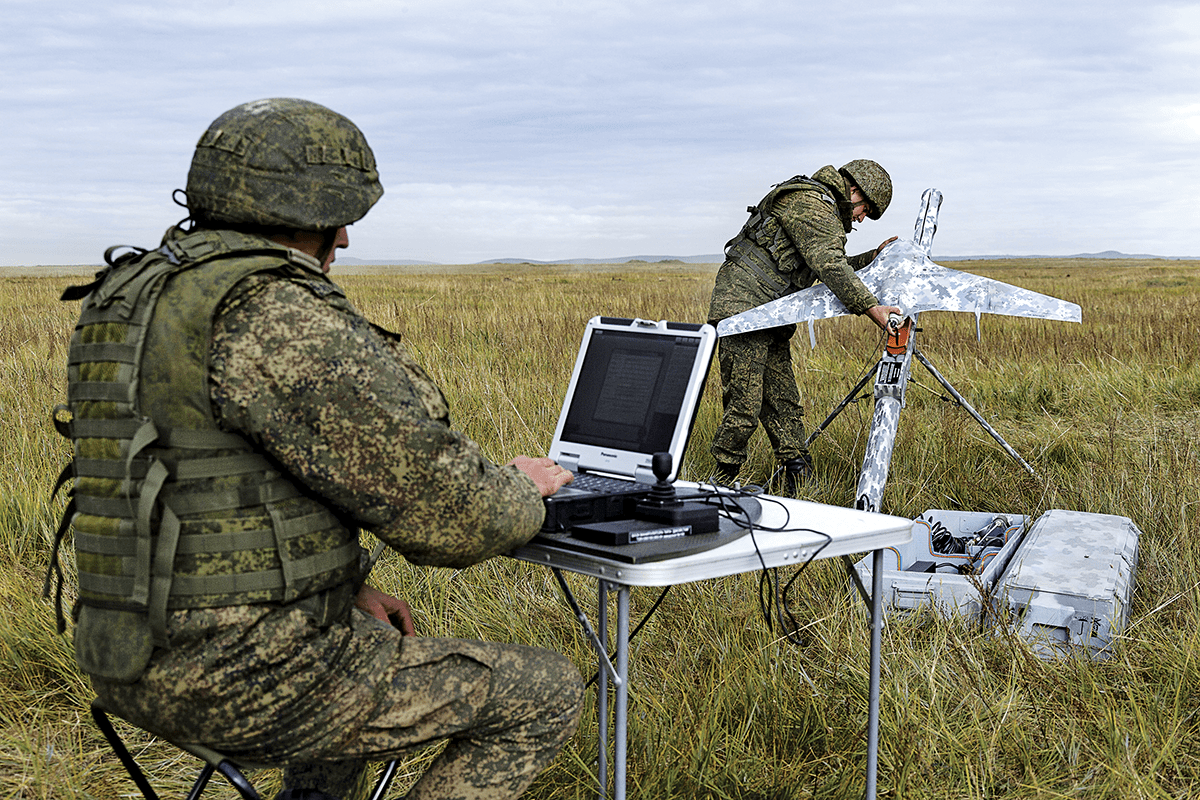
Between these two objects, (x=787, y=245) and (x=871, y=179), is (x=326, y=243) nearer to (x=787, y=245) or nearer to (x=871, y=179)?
(x=787, y=245)

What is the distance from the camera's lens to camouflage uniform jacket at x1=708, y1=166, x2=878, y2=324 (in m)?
6.54

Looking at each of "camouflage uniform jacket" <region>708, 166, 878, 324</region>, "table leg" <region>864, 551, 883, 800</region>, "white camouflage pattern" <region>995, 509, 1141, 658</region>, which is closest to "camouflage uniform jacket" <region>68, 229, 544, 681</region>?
"table leg" <region>864, 551, 883, 800</region>

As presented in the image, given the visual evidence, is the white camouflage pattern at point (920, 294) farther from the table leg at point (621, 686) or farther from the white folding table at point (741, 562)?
the table leg at point (621, 686)

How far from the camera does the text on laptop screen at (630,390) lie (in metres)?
2.69

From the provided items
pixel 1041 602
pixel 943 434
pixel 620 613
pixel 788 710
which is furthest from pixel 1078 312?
pixel 620 613

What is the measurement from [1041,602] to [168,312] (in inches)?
141

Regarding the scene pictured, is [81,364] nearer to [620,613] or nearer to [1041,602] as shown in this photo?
[620,613]

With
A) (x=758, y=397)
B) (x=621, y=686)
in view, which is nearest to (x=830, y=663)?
(x=621, y=686)

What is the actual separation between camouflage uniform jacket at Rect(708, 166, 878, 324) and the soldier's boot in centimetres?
113

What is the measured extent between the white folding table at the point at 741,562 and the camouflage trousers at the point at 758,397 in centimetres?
396

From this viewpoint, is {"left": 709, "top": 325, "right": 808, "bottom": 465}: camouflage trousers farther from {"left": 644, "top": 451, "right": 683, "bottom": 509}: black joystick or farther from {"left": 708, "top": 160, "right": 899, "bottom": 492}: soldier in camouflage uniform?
{"left": 644, "top": 451, "right": 683, "bottom": 509}: black joystick

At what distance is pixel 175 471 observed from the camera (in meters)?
1.83

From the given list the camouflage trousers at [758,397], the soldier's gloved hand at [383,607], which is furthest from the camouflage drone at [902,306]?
the soldier's gloved hand at [383,607]

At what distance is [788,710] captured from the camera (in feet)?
11.0
